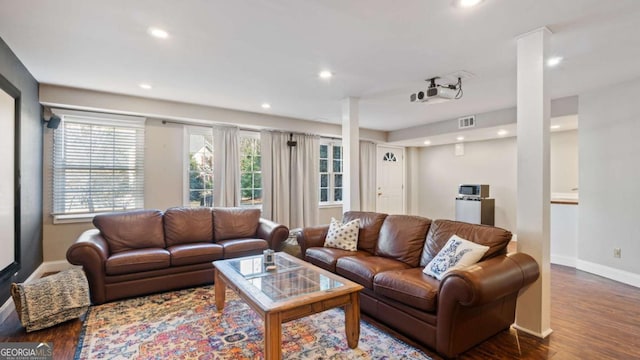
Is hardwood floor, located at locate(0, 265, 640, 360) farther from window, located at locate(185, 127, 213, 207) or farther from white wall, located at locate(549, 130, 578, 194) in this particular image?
window, located at locate(185, 127, 213, 207)

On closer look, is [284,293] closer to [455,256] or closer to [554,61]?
[455,256]

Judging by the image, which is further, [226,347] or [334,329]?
[334,329]

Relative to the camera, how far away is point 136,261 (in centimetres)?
319

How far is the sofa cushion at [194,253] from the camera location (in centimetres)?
341

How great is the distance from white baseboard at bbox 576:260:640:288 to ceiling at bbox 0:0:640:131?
2327mm

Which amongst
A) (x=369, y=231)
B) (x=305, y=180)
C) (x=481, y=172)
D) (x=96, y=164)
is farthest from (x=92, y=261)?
(x=481, y=172)

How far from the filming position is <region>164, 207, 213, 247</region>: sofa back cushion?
12.9ft

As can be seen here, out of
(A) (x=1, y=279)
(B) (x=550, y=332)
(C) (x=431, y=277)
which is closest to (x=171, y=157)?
(A) (x=1, y=279)

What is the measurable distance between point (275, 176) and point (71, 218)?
303 cm

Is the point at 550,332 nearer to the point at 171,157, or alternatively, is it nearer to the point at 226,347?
the point at 226,347

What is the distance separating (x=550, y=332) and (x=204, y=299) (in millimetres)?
3126

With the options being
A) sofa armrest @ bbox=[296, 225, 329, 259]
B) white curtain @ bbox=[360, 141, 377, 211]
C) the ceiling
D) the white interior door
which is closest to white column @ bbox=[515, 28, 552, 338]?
the ceiling

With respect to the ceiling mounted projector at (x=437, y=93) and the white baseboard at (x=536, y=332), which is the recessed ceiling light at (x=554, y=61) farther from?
the white baseboard at (x=536, y=332)

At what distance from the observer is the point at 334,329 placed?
2533mm
